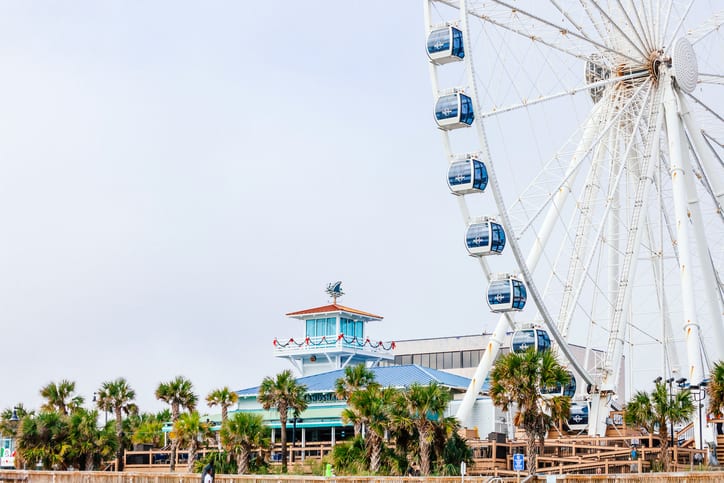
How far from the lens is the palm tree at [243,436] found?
167ft

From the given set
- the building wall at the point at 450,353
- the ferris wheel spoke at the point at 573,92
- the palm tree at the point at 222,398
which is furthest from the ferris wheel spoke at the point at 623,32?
the building wall at the point at 450,353

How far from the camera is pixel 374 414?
158 feet

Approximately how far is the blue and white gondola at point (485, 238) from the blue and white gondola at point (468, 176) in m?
1.59

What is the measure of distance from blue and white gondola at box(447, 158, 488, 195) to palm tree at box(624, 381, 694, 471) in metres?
12.1

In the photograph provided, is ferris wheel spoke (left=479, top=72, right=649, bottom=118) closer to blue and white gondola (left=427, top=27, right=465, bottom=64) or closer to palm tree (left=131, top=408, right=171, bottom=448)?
blue and white gondola (left=427, top=27, right=465, bottom=64)

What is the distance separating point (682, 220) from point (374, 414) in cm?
1731

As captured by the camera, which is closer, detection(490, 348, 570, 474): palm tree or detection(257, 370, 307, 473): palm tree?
detection(490, 348, 570, 474): palm tree

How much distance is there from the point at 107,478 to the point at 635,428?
2610cm

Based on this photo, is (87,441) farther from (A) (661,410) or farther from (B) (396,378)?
(A) (661,410)

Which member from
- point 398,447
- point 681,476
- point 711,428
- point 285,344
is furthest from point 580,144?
point 285,344

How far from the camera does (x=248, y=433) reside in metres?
50.8

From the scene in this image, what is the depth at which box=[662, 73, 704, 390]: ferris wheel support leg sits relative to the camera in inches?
2057

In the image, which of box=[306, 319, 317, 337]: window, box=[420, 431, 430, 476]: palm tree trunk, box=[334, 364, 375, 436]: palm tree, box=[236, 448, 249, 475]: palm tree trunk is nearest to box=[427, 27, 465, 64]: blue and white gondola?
box=[334, 364, 375, 436]: palm tree

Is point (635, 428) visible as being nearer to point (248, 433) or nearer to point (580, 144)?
point (580, 144)
